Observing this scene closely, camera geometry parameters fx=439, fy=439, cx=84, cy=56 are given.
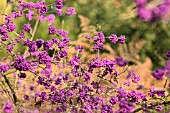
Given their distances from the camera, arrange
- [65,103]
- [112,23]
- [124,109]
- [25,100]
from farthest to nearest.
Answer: [112,23]
[25,100]
[65,103]
[124,109]

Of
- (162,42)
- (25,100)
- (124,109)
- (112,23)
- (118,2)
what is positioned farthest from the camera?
(118,2)

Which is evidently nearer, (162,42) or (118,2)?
(162,42)

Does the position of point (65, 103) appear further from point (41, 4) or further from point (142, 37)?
point (142, 37)

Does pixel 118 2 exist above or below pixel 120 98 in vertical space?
above

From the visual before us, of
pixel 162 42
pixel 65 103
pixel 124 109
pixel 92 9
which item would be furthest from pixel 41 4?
pixel 92 9

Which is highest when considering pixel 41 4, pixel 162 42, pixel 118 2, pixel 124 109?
pixel 118 2

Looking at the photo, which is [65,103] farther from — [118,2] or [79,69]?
[118,2]

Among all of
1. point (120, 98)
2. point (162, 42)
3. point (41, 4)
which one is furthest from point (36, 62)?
point (162, 42)
